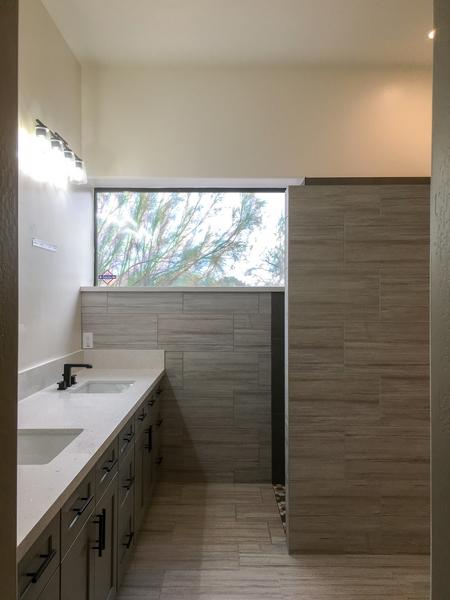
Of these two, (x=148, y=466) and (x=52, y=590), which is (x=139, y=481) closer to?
(x=148, y=466)

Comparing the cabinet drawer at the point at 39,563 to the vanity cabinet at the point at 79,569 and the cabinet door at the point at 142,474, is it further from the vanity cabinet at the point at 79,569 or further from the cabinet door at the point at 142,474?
the cabinet door at the point at 142,474

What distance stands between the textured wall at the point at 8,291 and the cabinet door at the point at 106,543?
3.13ft

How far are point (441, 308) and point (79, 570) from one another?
1411mm

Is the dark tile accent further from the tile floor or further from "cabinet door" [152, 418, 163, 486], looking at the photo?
"cabinet door" [152, 418, 163, 486]

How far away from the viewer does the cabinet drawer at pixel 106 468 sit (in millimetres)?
1753

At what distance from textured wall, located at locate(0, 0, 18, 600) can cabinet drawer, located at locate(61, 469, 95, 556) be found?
0.54 meters

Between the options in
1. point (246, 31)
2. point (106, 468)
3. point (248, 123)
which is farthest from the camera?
point (248, 123)

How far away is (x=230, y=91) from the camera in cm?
346

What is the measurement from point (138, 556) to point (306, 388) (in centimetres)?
133

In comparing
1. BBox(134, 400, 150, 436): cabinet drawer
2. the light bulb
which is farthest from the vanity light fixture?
BBox(134, 400, 150, 436): cabinet drawer

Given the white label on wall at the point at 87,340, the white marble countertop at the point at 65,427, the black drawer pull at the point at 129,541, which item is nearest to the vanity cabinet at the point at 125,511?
the black drawer pull at the point at 129,541

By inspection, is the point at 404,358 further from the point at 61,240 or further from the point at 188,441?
the point at 61,240

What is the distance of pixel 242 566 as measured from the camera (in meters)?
2.56

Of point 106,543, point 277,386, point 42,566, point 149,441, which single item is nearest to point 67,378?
point 149,441
